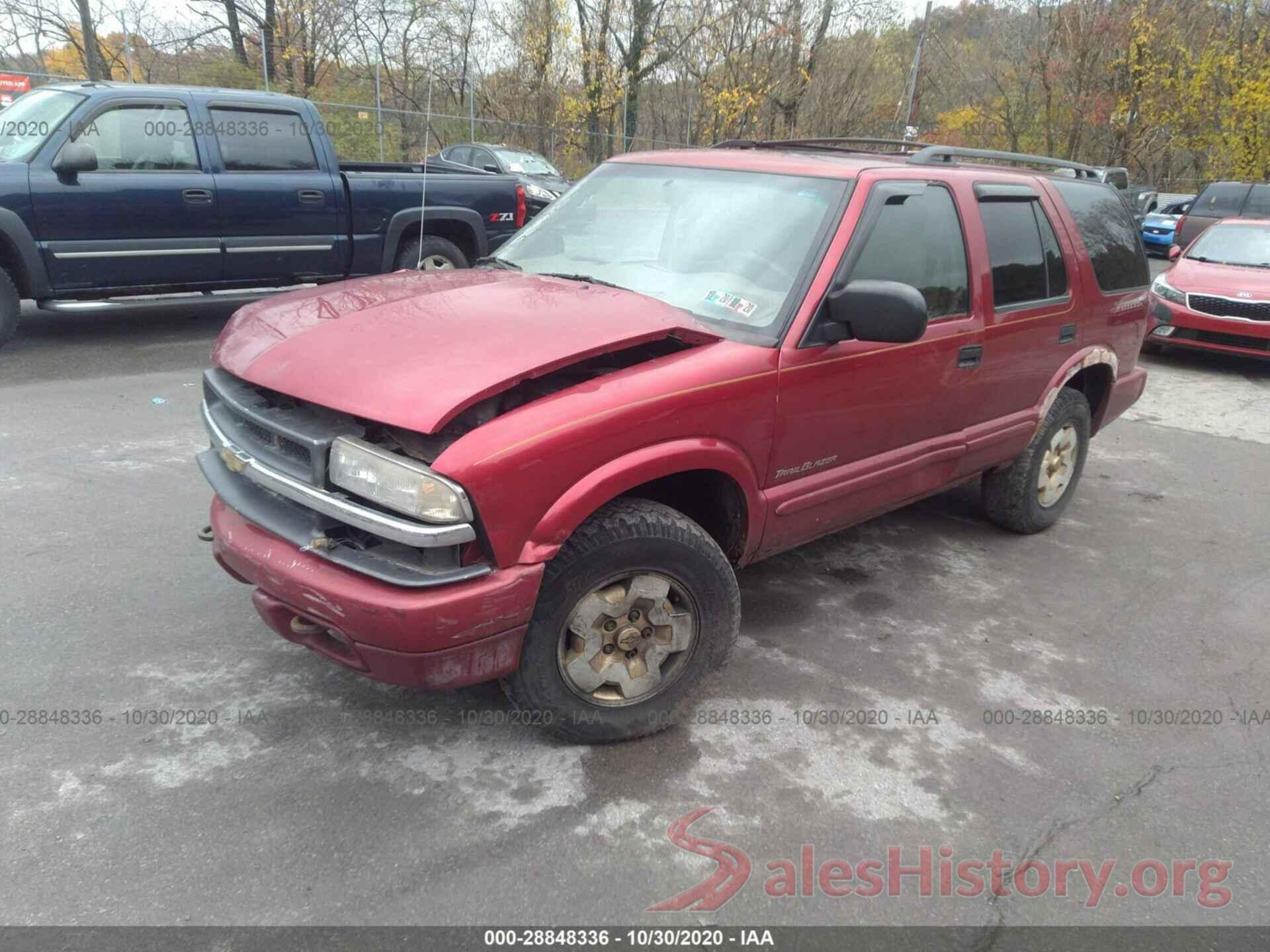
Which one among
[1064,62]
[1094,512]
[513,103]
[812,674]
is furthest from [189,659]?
[1064,62]

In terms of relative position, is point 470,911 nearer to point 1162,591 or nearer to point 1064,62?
point 1162,591

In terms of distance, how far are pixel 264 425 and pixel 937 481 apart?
285 cm

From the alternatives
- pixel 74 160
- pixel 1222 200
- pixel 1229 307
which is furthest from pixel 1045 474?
pixel 1222 200

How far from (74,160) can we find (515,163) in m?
9.87

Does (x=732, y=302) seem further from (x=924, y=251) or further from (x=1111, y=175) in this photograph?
(x=1111, y=175)

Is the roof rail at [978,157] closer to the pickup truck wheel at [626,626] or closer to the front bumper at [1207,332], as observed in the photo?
the pickup truck wheel at [626,626]

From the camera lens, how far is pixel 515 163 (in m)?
16.1

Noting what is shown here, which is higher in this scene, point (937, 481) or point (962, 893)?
point (937, 481)

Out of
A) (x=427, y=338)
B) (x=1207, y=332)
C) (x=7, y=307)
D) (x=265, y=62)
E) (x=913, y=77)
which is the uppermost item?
(x=913, y=77)

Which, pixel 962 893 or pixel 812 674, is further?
pixel 812 674

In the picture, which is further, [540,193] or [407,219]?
[540,193]

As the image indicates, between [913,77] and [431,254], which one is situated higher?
[913,77]

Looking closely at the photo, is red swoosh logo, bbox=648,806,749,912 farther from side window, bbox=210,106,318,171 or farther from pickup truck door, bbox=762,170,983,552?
side window, bbox=210,106,318,171

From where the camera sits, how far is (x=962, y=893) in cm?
253
